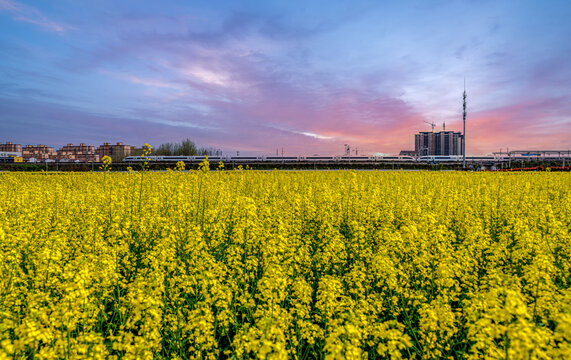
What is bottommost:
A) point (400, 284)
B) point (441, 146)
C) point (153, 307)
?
point (400, 284)

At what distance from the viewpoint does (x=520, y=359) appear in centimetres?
194

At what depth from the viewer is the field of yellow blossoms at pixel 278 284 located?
2645mm

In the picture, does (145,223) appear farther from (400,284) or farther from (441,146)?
(441,146)

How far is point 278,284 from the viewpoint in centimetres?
331

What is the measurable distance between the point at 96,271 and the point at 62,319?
994mm

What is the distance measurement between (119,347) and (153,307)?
0.57m

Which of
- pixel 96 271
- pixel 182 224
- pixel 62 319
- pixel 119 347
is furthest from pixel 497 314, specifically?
pixel 182 224

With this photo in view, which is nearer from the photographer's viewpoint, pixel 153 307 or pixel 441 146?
Answer: pixel 153 307

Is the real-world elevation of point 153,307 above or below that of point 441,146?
below

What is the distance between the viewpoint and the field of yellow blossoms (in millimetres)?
2645

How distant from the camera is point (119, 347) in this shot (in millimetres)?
2537

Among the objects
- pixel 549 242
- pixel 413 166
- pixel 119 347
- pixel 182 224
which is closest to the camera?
pixel 119 347

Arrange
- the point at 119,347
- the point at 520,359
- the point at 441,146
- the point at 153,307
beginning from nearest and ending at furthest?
the point at 520,359, the point at 119,347, the point at 153,307, the point at 441,146

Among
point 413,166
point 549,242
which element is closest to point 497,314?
point 549,242
